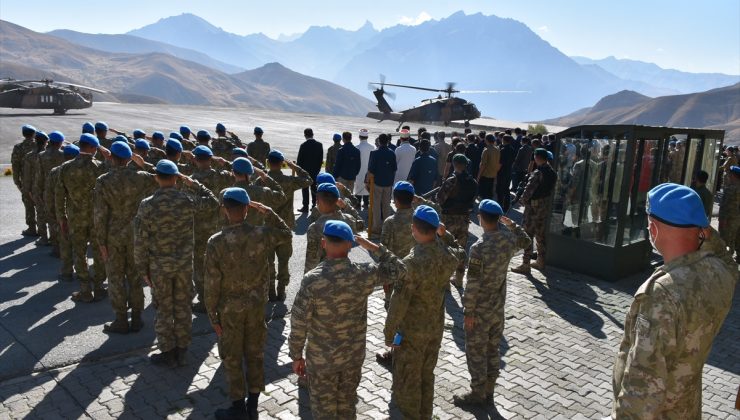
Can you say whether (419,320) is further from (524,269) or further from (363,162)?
(363,162)

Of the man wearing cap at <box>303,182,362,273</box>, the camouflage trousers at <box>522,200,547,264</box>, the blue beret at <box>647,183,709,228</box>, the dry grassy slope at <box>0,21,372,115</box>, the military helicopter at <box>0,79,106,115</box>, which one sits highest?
the dry grassy slope at <box>0,21,372,115</box>

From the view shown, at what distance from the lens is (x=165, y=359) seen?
6.22 meters

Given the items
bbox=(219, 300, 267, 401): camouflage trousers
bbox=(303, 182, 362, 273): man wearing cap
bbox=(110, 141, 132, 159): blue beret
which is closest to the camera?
bbox=(219, 300, 267, 401): camouflage trousers

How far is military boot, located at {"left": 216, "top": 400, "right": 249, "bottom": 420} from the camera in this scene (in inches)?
205

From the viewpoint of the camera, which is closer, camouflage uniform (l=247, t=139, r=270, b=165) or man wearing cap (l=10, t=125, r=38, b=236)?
man wearing cap (l=10, t=125, r=38, b=236)

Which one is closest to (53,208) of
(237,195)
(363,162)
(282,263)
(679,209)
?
(282,263)

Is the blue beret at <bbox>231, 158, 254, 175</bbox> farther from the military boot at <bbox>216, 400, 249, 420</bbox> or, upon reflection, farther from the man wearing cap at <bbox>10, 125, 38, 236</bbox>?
the man wearing cap at <bbox>10, 125, 38, 236</bbox>

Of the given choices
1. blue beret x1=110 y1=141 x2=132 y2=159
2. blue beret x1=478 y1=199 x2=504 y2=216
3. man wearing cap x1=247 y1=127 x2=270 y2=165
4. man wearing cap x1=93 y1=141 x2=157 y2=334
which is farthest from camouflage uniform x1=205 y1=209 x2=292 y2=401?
man wearing cap x1=247 y1=127 x2=270 y2=165

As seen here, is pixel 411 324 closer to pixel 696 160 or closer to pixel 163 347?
pixel 163 347

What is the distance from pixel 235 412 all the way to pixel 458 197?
211 inches

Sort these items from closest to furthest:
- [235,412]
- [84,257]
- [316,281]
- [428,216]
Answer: [316,281] < [428,216] < [235,412] < [84,257]

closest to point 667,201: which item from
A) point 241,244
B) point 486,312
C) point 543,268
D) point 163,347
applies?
point 486,312

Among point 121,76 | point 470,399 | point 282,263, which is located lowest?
point 470,399

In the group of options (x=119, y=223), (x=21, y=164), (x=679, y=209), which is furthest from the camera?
(x=21, y=164)
